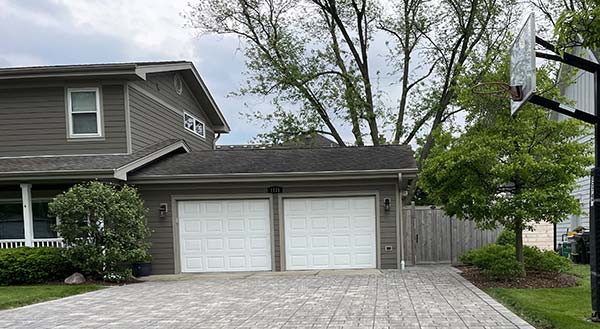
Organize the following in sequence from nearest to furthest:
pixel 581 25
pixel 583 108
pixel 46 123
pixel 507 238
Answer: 1. pixel 581 25
2. pixel 507 238
3. pixel 46 123
4. pixel 583 108

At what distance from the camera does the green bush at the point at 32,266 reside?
396 inches

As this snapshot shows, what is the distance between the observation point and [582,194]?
A: 15.4 metres

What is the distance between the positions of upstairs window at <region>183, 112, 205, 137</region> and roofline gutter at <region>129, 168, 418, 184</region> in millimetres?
5003

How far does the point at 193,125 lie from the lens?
55.8ft

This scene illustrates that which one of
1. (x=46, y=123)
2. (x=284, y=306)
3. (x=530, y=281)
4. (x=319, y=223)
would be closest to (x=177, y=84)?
(x=46, y=123)

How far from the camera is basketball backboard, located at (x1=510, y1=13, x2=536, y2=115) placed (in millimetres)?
5746

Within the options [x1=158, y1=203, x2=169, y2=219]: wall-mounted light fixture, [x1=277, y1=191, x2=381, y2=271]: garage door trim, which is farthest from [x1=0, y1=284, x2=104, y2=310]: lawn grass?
[x1=277, y1=191, x2=381, y2=271]: garage door trim

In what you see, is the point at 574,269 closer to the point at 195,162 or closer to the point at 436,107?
the point at 195,162

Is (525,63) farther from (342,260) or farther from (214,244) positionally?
(214,244)

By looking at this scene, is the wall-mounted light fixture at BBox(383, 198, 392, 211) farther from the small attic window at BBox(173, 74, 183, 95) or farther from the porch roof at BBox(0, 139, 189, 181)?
the small attic window at BBox(173, 74, 183, 95)

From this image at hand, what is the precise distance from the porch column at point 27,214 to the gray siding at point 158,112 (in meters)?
2.68

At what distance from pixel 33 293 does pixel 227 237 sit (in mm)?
4420

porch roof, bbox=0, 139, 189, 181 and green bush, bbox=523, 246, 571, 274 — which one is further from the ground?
porch roof, bbox=0, 139, 189, 181

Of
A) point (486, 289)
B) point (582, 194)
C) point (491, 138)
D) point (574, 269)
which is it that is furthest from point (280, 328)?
point (582, 194)
